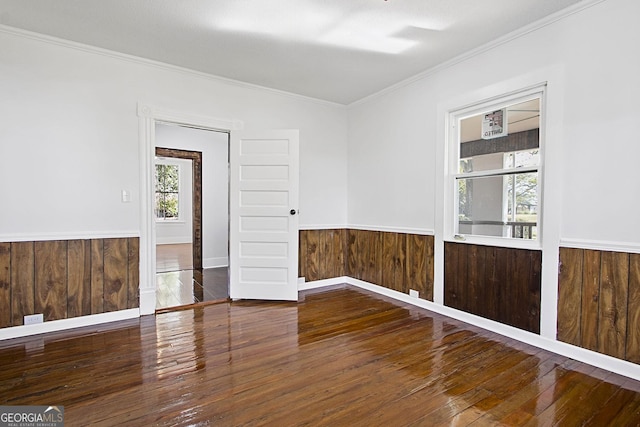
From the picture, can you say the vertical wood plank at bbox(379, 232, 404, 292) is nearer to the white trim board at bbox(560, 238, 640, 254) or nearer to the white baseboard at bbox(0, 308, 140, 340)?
the white trim board at bbox(560, 238, 640, 254)

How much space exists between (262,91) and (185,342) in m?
3.03

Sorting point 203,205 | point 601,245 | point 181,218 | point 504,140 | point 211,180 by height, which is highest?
point 504,140

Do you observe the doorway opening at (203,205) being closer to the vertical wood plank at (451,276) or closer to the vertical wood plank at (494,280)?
the vertical wood plank at (451,276)

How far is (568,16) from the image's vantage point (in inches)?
96.9

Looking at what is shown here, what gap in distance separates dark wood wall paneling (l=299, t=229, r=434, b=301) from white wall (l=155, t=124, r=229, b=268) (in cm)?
232

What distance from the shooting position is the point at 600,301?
2332 mm

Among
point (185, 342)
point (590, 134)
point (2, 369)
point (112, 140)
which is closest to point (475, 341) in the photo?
point (590, 134)

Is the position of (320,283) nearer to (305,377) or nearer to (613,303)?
(305,377)

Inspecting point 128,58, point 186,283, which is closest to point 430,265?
point 186,283

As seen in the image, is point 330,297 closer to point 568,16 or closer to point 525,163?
point 525,163

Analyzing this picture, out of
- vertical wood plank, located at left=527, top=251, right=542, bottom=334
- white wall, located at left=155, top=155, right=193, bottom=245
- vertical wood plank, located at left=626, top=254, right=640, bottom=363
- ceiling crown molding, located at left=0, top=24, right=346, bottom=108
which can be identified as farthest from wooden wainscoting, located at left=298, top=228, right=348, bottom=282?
white wall, located at left=155, top=155, right=193, bottom=245

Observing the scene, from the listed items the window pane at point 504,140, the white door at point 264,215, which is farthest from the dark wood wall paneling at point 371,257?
the window pane at point 504,140

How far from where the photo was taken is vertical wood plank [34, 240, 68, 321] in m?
2.88

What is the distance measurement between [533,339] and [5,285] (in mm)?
4504
